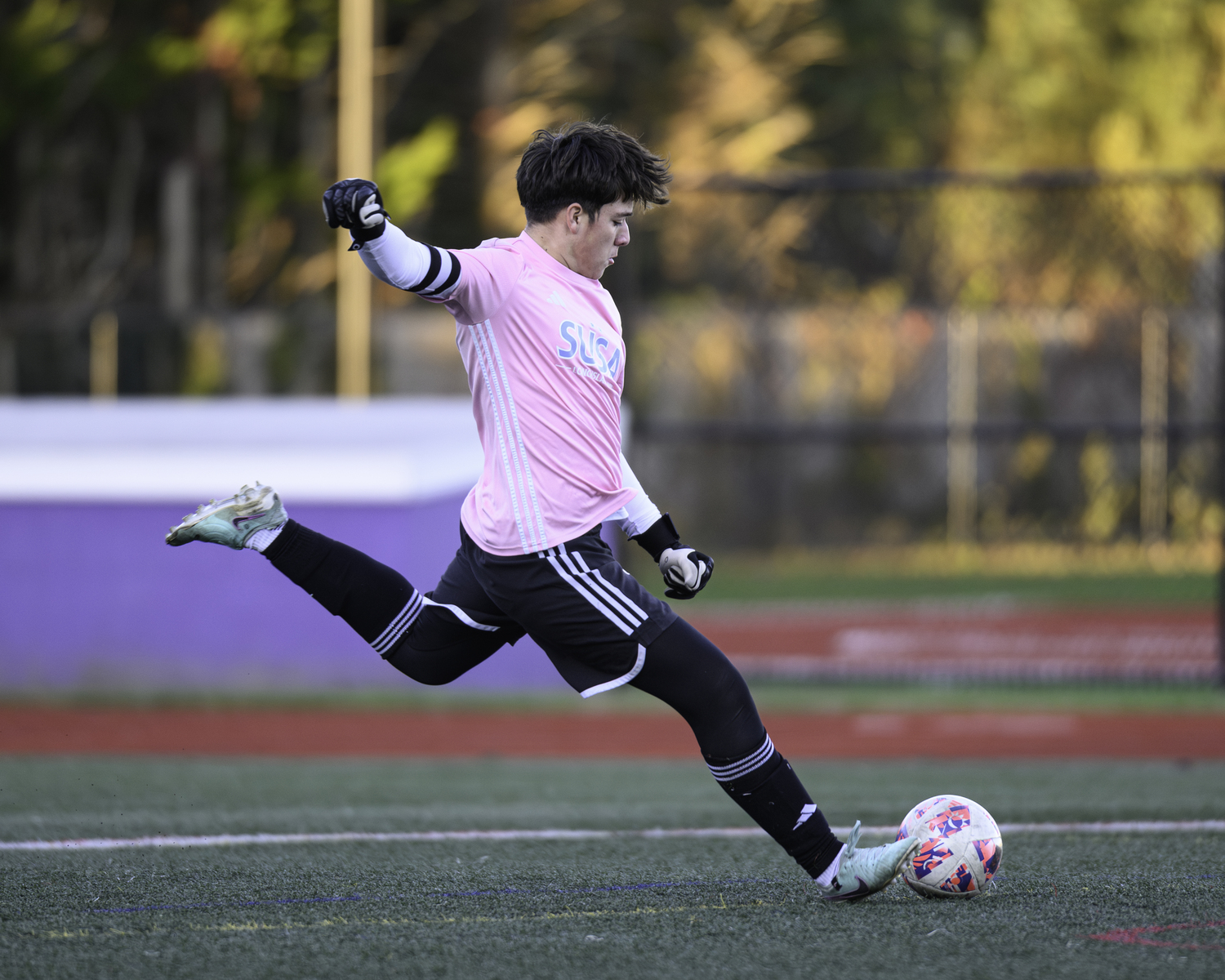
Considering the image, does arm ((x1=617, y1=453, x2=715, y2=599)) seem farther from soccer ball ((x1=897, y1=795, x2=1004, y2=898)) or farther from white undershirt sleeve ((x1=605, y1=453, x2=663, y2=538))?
soccer ball ((x1=897, y1=795, x2=1004, y2=898))

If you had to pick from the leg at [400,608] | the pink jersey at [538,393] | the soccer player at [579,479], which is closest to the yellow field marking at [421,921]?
the soccer player at [579,479]

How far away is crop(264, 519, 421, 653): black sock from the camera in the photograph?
13.4ft

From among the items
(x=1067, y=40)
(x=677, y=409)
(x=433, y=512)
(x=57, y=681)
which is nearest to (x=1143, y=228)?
(x=677, y=409)

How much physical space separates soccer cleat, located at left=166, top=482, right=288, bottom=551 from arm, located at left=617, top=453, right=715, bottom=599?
0.92 metres

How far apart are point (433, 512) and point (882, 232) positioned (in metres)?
16.2

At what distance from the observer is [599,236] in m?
3.76

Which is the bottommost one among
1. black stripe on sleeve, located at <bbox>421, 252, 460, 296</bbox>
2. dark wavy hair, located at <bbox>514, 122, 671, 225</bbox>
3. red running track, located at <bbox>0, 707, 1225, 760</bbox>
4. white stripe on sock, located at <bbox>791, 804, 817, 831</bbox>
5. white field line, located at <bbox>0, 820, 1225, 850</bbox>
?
red running track, located at <bbox>0, 707, 1225, 760</bbox>

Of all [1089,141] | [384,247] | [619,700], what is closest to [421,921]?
[384,247]

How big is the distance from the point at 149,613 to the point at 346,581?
577 centimetres

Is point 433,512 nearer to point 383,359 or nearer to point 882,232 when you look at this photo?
point 383,359

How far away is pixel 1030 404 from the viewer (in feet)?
67.8

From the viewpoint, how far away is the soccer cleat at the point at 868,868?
381 centimetres

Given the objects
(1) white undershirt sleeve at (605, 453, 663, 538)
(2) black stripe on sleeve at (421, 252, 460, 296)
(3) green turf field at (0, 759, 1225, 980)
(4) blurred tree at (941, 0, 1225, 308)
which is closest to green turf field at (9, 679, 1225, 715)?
(3) green turf field at (0, 759, 1225, 980)

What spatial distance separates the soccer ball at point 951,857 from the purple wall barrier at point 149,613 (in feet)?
18.7
